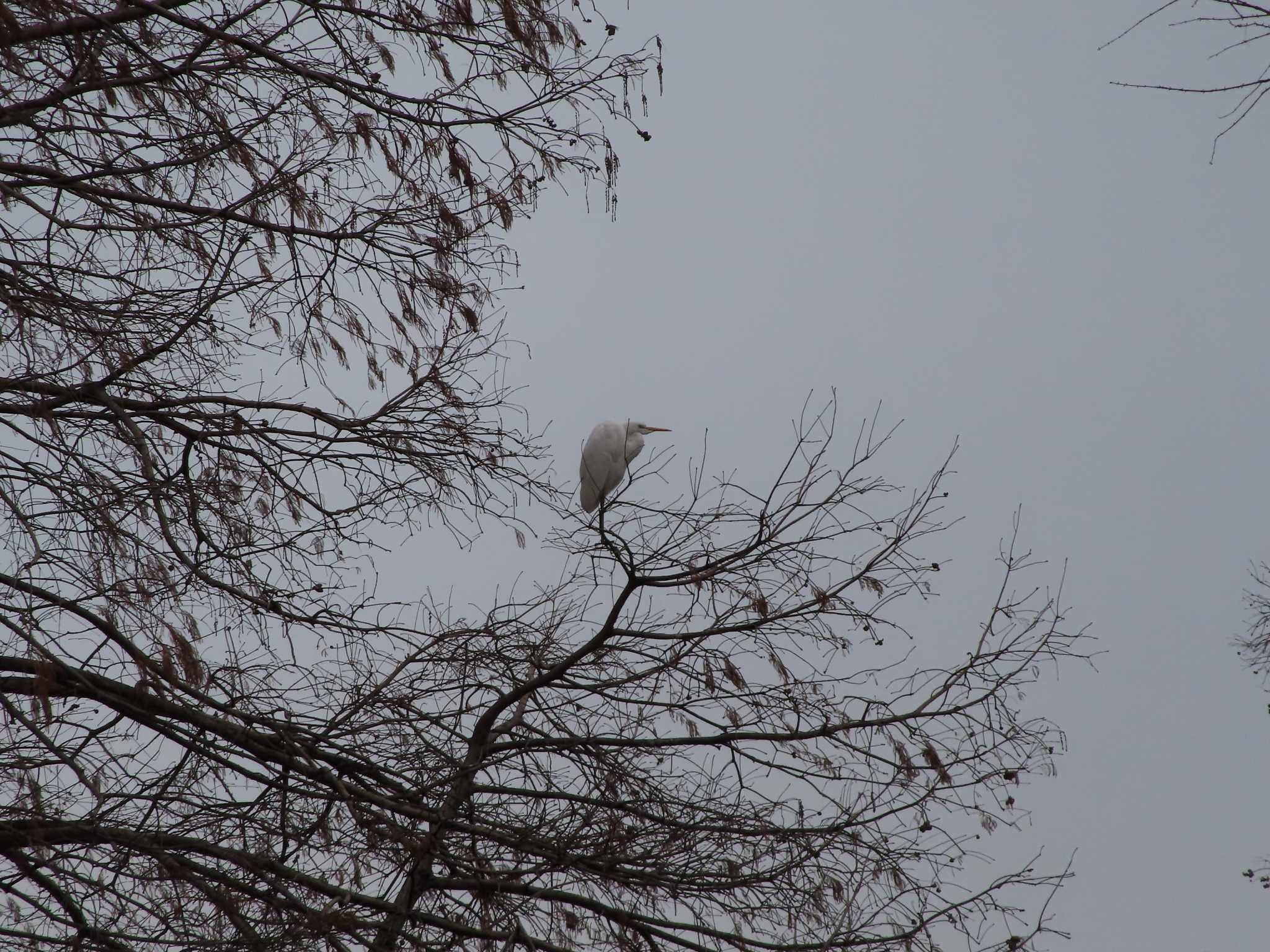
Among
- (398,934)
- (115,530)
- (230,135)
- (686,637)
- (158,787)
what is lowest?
(398,934)

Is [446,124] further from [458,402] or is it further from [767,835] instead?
[767,835]

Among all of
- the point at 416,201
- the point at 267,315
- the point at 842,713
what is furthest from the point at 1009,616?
the point at 267,315

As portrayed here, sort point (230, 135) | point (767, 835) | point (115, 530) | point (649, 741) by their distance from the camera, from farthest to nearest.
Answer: point (649, 741), point (767, 835), point (230, 135), point (115, 530)


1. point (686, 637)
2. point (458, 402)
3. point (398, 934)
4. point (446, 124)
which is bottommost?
point (398, 934)

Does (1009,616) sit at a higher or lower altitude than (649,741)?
higher

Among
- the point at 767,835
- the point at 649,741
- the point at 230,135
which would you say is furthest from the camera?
the point at 649,741

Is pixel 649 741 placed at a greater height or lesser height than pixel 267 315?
lesser

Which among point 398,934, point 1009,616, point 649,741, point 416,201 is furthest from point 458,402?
point 1009,616

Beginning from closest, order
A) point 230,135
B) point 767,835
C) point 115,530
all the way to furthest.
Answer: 1. point 115,530
2. point 230,135
3. point 767,835

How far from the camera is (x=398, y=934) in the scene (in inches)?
142

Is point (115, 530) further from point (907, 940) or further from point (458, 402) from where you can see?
point (907, 940)

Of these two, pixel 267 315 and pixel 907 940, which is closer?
pixel 907 940

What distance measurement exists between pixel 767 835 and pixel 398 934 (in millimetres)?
1333

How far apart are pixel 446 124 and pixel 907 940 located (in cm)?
322
